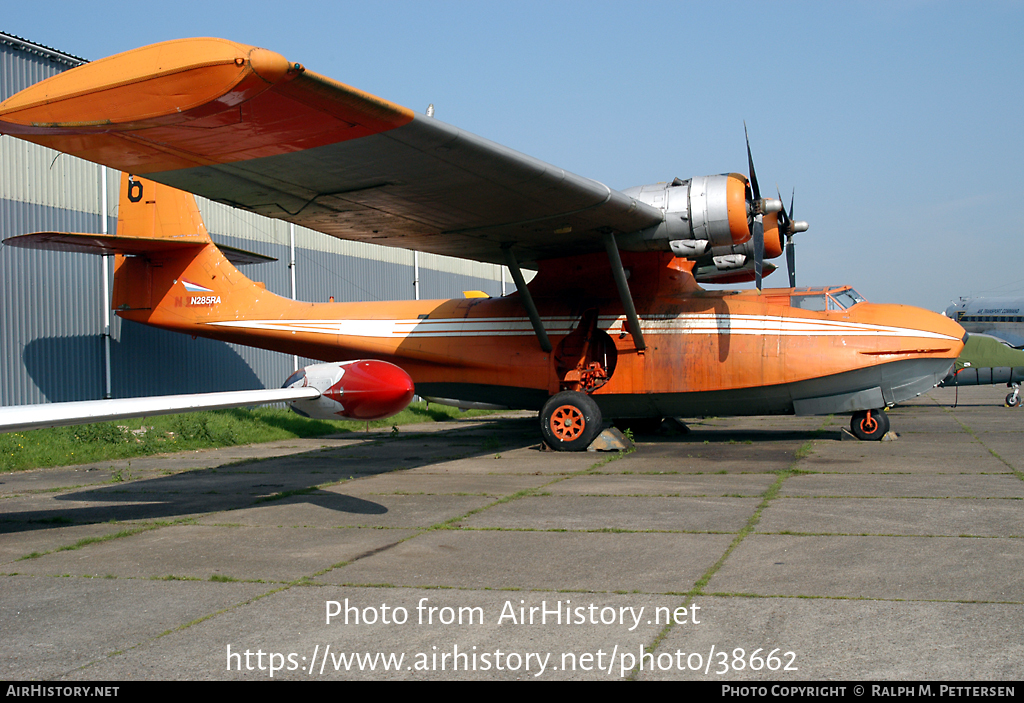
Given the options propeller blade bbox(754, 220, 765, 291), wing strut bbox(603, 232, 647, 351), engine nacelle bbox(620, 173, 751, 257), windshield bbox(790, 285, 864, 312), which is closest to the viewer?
engine nacelle bbox(620, 173, 751, 257)

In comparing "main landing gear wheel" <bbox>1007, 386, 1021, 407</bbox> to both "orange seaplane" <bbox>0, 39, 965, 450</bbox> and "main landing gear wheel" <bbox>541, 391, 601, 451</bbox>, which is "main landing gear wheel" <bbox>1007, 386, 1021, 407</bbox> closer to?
"orange seaplane" <bbox>0, 39, 965, 450</bbox>

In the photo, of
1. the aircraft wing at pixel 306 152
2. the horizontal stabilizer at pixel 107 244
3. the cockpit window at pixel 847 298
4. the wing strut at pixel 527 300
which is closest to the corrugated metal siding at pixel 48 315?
the horizontal stabilizer at pixel 107 244

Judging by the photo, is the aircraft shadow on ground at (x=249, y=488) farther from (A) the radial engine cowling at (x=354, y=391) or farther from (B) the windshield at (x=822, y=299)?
(B) the windshield at (x=822, y=299)

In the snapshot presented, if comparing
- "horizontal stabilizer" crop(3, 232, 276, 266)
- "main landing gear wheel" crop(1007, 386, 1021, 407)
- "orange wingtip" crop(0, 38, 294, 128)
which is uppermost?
"orange wingtip" crop(0, 38, 294, 128)

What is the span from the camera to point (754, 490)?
811 cm

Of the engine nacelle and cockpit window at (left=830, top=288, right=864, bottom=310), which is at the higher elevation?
the engine nacelle

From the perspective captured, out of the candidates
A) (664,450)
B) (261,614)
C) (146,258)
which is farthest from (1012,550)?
(146,258)

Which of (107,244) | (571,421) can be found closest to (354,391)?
(571,421)

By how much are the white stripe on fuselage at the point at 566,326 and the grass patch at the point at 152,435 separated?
2.13 m

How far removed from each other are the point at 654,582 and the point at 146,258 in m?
13.3

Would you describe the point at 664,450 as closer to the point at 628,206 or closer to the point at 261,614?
the point at 628,206

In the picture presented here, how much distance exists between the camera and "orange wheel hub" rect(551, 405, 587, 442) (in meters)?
12.1

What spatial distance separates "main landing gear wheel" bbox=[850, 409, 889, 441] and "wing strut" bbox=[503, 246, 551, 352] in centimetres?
522

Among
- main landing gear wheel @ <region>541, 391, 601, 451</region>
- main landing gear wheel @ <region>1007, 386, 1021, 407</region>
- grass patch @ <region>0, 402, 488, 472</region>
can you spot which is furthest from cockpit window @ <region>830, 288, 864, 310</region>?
main landing gear wheel @ <region>1007, 386, 1021, 407</region>
